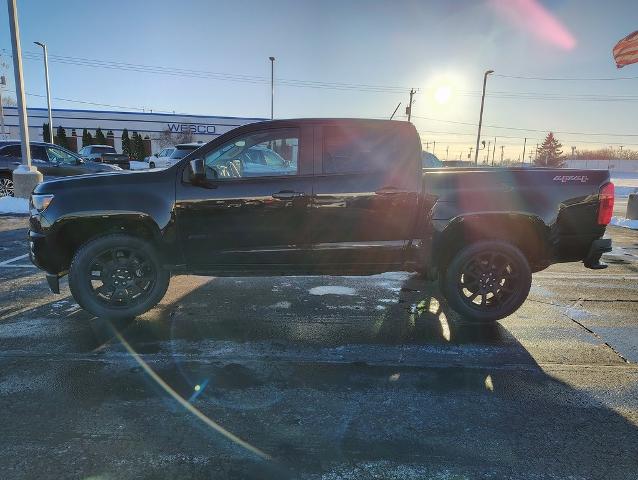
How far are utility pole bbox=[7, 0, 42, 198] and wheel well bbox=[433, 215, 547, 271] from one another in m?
12.0

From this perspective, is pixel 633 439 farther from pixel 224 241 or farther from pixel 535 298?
pixel 224 241

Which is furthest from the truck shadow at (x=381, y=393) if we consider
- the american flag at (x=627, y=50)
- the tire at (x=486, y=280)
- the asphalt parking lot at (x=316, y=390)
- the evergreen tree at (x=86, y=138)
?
the evergreen tree at (x=86, y=138)

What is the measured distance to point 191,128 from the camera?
50.2 metres

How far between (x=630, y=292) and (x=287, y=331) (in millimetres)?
4738

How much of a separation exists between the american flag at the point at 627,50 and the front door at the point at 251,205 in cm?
1286

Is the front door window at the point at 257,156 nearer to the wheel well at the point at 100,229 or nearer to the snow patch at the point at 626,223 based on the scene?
the wheel well at the point at 100,229

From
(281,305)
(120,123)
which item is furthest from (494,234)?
(120,123)

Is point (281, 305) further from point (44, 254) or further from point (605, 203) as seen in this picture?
point (605, 203)

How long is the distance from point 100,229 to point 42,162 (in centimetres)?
1156

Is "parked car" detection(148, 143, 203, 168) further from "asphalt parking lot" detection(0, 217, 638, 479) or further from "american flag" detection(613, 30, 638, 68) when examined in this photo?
"american flag" detection(613, 30, 638, 68)

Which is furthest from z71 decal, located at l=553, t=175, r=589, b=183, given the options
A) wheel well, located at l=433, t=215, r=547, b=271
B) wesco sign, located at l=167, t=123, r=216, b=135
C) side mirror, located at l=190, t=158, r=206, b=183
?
wesco sign, located at l=167, t=123, r=216, b=135

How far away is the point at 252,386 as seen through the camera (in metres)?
3.35

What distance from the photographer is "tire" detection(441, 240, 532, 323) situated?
15.0 feet

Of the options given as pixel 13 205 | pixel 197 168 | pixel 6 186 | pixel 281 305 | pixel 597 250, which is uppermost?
pixel 197 168
